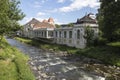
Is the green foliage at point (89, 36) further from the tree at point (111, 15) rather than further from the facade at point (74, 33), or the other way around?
the tree at point (111, 15)

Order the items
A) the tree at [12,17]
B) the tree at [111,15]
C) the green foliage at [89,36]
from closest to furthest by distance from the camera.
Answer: the tree at [12,17]
the tree at [111,15]
the green foliage at [89,36]

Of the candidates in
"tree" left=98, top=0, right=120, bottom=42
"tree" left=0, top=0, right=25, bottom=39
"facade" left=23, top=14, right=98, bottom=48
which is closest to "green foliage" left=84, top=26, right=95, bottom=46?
"facade" left=23, top=14, right=98, bottom=48

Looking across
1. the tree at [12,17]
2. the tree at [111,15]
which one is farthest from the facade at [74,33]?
the tree at [12,17]

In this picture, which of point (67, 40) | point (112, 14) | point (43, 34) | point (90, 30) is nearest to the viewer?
point (112, 14)

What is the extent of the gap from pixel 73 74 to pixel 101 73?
3.31 m

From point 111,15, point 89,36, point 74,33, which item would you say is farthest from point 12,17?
point 74,33

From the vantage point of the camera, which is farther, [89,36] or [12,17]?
[89,36]

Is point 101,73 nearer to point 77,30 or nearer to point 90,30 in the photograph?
point 90,30

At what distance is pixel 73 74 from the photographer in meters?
23.8

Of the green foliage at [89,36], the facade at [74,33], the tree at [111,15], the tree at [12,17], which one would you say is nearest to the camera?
the tree at [12,17]

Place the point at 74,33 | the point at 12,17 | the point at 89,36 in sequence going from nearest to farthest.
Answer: the point at 12,17, the point at 89,36, the point at 74,33

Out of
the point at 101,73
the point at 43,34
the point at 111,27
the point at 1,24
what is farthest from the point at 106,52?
the point at 43,34

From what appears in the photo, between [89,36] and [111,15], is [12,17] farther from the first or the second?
[89,36]

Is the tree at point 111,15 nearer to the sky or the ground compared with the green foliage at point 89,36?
nearer to the sky
